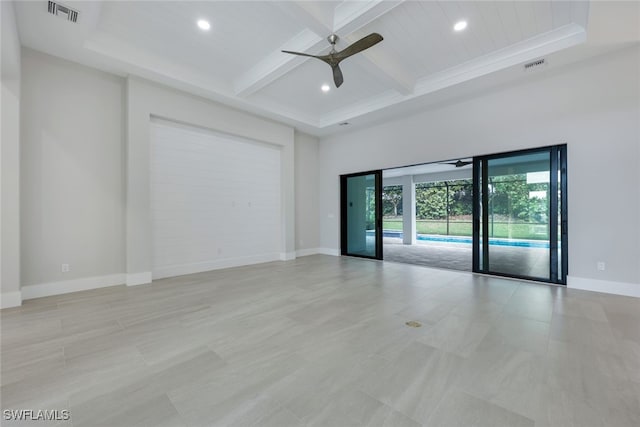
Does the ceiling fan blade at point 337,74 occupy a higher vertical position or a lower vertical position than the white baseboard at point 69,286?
higher

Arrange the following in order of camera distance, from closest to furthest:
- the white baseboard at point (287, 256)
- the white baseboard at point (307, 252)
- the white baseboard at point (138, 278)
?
the white baseboard at point (138, 278) → the white baseboard at point (287, 256) → the white baseboard at point (307, 252)

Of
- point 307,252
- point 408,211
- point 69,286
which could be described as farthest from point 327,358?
point 408,211

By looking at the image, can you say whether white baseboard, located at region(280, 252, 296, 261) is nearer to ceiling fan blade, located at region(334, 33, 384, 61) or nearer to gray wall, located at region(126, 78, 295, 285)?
gray wall, located at region(126, 78, 295, 285)

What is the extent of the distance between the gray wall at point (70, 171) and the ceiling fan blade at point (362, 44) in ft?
12.6

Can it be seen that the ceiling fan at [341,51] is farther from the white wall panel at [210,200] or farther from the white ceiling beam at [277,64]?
the white wall panel at [210,200]

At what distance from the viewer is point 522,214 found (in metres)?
4.60

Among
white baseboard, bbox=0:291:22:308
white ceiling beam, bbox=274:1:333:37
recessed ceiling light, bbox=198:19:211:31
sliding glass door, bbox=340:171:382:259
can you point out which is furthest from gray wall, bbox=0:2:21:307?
sliding glass door, bbox=340:171:382:259

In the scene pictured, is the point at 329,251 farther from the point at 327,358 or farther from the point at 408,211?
the point at 327,358

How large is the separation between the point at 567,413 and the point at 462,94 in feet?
16.3

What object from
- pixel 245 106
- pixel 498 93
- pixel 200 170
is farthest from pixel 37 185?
pixel 498 93

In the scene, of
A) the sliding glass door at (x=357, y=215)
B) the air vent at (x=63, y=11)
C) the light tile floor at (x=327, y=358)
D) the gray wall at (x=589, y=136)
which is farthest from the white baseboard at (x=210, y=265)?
the gray wall at (x=589, y=136)

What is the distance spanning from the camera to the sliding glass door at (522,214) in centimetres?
417

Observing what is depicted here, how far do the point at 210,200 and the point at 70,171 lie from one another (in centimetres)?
216

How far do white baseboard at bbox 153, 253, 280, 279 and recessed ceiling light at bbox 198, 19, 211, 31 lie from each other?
395 centimetres
